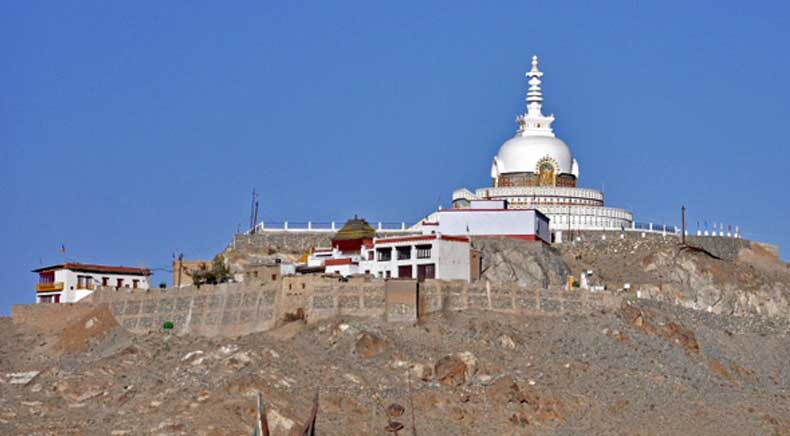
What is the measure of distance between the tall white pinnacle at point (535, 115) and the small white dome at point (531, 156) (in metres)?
1.20

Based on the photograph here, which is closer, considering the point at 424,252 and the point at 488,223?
the point at 424,252

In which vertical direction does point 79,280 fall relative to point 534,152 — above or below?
below

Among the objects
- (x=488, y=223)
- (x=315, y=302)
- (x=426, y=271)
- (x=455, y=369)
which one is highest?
(x=488, y=223)

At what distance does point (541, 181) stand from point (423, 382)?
30.2 m

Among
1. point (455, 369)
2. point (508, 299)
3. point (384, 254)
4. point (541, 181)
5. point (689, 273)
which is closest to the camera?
point (455, 369)

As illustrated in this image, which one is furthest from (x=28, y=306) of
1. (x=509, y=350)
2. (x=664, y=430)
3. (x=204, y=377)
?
(x=664, y=430)

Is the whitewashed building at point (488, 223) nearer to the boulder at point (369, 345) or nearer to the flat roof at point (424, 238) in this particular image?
the flat roof at point (424, 238)

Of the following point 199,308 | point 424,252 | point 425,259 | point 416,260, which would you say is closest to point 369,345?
point 425,259

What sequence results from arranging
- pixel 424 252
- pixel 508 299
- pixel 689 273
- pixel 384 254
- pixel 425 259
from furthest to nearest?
1. pixel 689 273
2. pixel 384 254
3. pixel 424 252
4. pixel 425 259
5. pixel 508 299

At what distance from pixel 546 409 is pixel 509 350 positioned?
496cm

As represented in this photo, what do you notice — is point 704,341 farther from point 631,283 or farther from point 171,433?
point 171,433

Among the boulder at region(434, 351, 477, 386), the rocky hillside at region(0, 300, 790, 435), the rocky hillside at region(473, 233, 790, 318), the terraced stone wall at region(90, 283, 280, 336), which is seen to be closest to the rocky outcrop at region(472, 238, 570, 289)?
the rocky hillside at region(473, 233, 790, 318)

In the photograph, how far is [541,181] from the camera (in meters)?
129

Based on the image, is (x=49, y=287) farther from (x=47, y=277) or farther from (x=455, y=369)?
(x=455, y=369)
